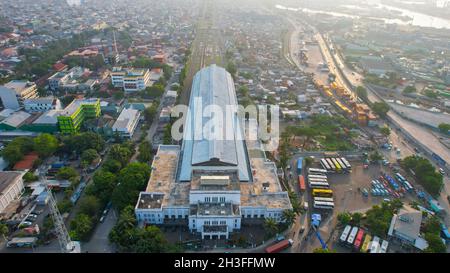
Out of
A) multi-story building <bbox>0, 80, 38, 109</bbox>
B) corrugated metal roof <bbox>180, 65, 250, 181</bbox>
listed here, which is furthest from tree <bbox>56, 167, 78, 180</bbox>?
multi-story building <bbox>0, 80, 38, 109</bbox>

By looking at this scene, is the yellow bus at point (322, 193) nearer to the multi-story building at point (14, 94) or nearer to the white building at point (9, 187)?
the white building at point (9, 187)

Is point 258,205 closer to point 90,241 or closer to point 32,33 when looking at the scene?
point 90,241

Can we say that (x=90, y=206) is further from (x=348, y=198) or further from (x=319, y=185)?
(x=348, y=198)

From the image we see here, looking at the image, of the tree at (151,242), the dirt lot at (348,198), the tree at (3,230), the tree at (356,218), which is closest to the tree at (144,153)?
the tree at (151,242)

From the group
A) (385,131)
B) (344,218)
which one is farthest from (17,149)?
(385,131)

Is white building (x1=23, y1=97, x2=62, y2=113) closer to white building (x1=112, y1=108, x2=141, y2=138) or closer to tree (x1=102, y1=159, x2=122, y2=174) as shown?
white building (x1=112, y1=108, x2=141, y2=138)

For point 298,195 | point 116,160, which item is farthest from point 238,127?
point 116,160
